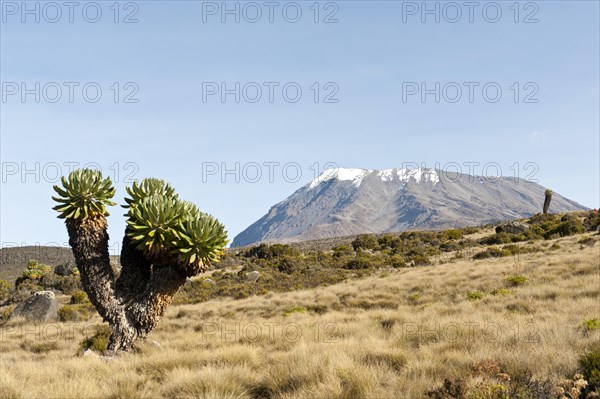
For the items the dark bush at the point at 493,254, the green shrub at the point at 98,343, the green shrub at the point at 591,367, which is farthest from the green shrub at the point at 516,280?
the green shrub at the point at 98,343

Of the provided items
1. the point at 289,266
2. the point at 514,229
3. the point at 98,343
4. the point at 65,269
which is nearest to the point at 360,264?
the point at 289,266

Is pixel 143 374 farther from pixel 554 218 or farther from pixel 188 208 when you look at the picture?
pixel 554 218

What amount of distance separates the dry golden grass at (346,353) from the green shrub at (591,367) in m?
0.33

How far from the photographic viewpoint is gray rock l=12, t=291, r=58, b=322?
24.1 meters

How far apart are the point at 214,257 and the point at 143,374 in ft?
10.5

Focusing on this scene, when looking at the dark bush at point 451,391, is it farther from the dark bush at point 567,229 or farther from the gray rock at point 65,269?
the gray rock at point 65,269

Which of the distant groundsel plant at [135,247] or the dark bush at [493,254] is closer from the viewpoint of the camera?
the distant groundsel plant at [135,247]

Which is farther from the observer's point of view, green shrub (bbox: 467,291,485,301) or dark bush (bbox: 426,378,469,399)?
green shrub (bbox: 467,291,485,301)

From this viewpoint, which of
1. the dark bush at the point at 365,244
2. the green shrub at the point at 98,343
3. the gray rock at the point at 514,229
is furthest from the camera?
the dark bush at the point at 365,244

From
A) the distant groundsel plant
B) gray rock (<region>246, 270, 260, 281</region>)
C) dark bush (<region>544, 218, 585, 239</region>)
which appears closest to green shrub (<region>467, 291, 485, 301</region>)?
the distant groundsel plant

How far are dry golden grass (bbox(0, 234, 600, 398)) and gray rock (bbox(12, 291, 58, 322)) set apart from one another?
23.5ft

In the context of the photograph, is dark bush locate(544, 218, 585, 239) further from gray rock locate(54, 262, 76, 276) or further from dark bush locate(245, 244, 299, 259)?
gray rock locate(54, 262, 76, 276)

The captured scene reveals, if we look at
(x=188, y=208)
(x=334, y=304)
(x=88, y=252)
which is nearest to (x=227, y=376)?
(x=188, y=208)

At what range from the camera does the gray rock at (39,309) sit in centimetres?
2409
